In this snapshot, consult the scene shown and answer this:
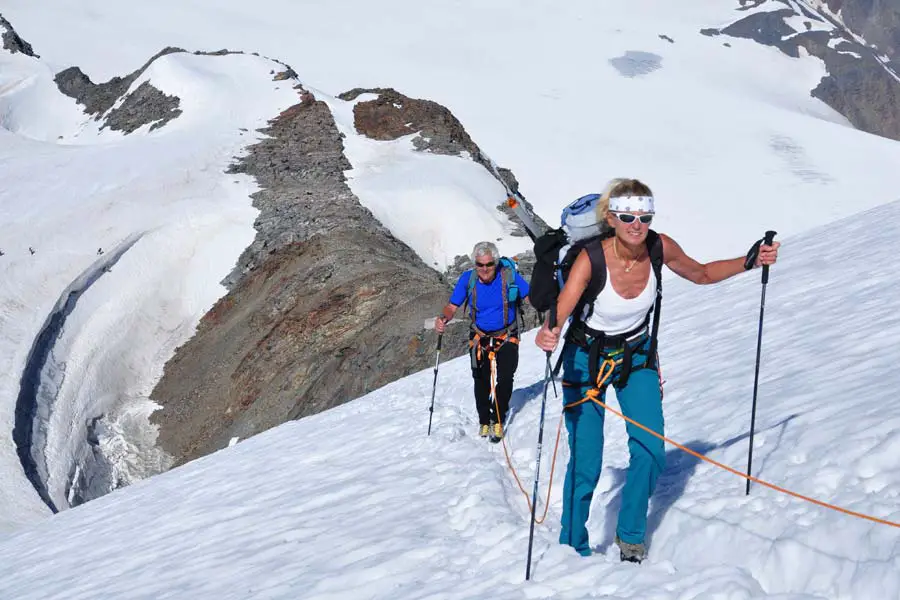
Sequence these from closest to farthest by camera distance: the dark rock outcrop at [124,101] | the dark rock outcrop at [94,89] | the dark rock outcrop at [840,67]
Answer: the dark rock outcrop at [124,101] → the dark rock outcrop at [94,89] → the dark rock outcrop at [840,67]

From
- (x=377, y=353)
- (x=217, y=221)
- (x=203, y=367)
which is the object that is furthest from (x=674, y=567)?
(x=217, y=221)

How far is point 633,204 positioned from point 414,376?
36.9ft

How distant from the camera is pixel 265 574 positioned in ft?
23.8

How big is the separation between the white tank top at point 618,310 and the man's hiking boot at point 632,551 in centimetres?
134

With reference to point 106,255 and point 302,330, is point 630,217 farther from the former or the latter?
point 106,255


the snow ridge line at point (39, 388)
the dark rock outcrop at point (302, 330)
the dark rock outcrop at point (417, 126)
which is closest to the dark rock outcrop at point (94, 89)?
the dark rock outcrop at point (417, 126)

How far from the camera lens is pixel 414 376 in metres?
16.1

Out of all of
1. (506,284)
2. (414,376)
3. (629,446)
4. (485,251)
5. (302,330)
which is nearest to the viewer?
(629,446)

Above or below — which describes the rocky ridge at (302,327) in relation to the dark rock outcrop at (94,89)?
above

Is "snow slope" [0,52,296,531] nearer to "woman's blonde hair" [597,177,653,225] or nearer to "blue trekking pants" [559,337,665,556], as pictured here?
"blue trekking pants" [559,337,665,556]

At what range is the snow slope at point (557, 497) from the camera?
16.7 ft

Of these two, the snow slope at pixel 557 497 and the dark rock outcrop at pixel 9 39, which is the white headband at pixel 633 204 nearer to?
the snow slope at pixel 557 497

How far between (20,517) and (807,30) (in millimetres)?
131183

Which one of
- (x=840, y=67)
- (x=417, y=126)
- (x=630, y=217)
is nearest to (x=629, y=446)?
(x=630, y=217)
